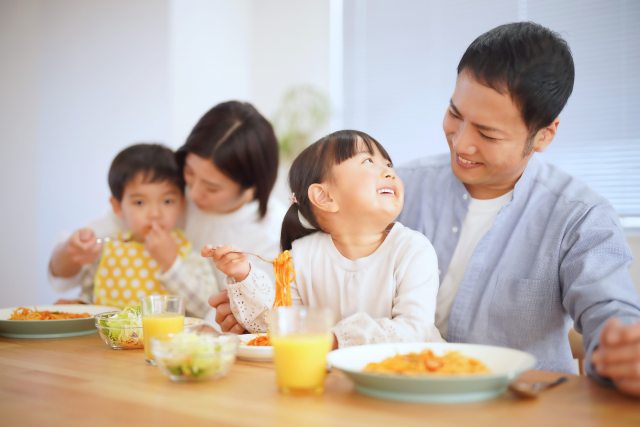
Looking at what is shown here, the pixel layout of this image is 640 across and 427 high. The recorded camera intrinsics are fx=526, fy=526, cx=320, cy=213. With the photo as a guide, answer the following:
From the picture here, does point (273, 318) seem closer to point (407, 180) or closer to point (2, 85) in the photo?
point (407, 180)

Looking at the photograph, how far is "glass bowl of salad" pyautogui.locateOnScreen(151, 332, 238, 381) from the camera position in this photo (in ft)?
3.20

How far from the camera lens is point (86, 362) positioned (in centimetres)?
120

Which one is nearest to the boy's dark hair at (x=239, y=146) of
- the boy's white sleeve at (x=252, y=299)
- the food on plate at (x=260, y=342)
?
the boy's white sleeve at (x=252, y=299)

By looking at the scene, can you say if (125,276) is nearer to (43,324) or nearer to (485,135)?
(43,324)

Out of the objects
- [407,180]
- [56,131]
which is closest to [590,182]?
[407,180]

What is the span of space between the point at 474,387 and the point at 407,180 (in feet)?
4.17

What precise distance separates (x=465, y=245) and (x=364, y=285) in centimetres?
50

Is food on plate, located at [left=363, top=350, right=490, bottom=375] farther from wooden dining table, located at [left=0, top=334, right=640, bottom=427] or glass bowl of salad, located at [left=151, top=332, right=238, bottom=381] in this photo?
glass bowl of salad, located at [left=151, top=332, right=238, bottom=381]

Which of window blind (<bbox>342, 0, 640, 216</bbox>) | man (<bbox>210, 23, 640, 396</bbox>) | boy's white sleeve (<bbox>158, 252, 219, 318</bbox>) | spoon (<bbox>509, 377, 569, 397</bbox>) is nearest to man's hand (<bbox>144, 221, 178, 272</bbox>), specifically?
boy's white sleeve (<bbox>158, 252, 219, 318</bbox>)

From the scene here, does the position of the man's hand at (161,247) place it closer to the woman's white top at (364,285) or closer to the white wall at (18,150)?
the woman's white top at (364,285)

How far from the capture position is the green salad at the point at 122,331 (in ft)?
4.35

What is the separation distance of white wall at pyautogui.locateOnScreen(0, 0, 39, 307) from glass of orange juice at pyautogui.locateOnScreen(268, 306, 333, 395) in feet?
10.0

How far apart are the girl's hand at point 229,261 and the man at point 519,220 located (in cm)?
21

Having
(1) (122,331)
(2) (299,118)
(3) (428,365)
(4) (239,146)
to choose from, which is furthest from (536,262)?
(2) (299,118)
